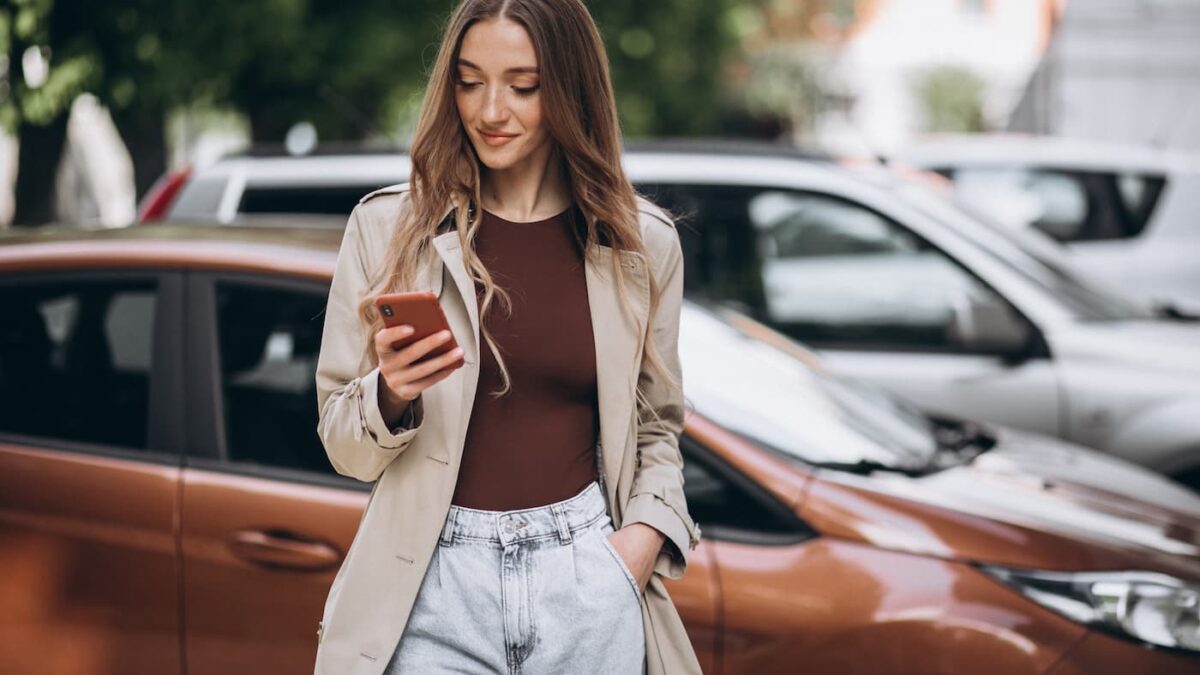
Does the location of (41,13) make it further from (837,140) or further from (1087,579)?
(837,140)

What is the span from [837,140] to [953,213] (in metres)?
34.7

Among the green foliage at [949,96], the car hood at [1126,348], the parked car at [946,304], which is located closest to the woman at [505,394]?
the parked car at [946,304]

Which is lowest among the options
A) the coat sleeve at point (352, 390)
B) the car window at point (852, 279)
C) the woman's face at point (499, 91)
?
the car window at point (852, 279)

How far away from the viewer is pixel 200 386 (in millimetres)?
3139

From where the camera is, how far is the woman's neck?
2168mm

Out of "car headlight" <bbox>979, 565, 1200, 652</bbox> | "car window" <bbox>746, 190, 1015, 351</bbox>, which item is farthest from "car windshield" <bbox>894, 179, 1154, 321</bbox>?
"car headlight" <bbox>979, 565, 1200, 652</bbox>

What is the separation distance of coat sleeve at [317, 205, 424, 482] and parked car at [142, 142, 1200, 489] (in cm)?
281

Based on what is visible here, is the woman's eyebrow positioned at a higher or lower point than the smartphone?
higher

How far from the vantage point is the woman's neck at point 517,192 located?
2.17 metres

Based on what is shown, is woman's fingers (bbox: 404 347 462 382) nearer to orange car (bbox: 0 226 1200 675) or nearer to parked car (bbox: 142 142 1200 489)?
orange car (bbox: 0 226 1200 675)

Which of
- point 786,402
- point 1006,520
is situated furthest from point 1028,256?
point 1006,520

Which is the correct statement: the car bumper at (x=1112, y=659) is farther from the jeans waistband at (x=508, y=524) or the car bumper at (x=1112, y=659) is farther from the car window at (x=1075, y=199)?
the car window at (x=1075, y=199)

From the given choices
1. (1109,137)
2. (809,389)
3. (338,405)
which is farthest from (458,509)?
(1109,137)

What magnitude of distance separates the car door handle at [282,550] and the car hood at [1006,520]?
1.06 meters
